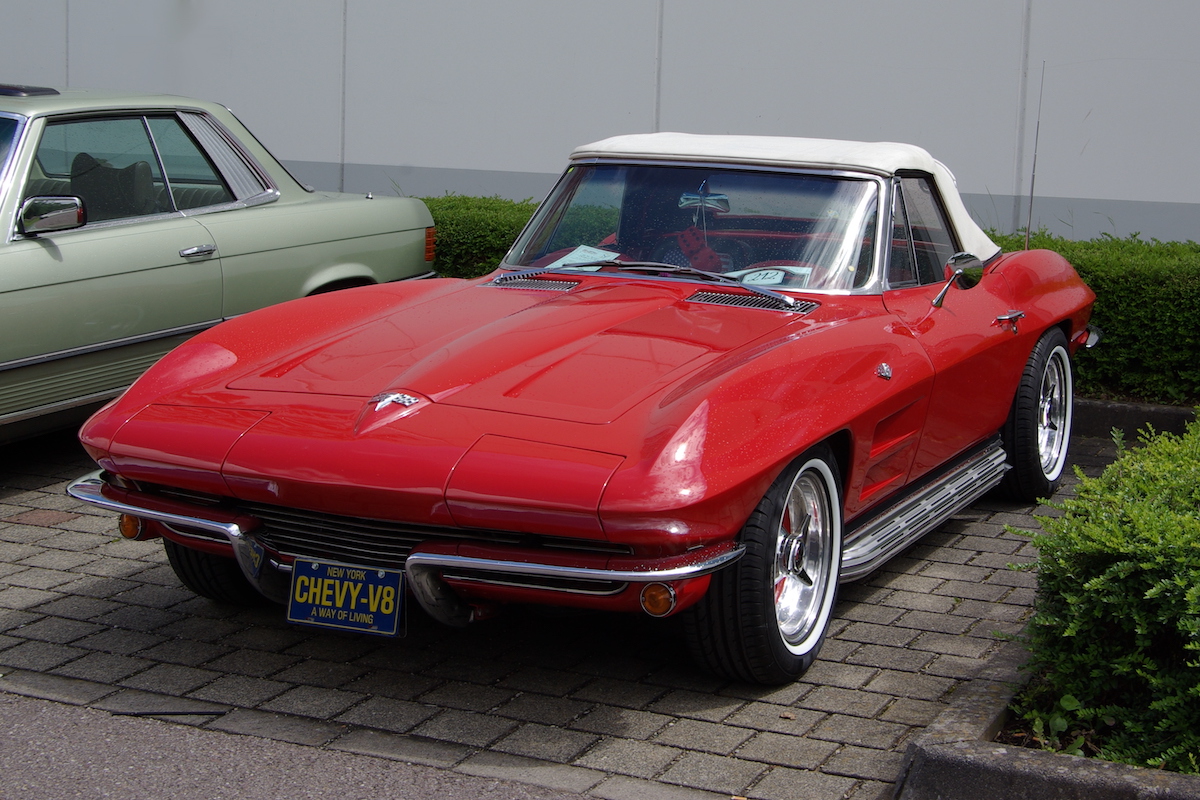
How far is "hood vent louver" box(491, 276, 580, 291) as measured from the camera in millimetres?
4695

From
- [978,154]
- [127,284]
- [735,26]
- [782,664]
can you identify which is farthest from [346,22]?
[782,664]

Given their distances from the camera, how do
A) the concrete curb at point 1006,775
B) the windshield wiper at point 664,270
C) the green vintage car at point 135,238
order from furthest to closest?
the green vintage car at point 135,238 → the windshield wiper at point 664,270 → the concrete curb at point 1006,775

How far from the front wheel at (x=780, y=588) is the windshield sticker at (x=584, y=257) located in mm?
1362

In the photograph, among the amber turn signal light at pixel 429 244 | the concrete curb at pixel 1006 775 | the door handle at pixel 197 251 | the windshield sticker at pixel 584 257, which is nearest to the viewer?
the concrete curb at pixel 1006 775

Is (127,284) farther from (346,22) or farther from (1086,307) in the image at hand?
(346,22)

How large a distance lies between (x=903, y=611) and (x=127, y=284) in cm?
366

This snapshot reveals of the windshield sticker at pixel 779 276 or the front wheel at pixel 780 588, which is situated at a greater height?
the windshield sticker at pixel 779 276

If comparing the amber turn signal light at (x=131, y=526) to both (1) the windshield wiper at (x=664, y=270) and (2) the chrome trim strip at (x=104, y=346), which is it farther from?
(2) the chrome trim strip at (x=104, y=346)

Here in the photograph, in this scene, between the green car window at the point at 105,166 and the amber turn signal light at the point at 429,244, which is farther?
the amber turn signal light at the point at 429,244

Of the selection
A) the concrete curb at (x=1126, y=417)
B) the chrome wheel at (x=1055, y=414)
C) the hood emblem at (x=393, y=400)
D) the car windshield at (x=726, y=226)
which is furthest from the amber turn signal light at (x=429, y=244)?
the hood emblem at (x=393, y=400)

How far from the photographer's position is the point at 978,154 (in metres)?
9.27

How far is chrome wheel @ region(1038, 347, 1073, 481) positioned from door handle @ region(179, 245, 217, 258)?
394 cm

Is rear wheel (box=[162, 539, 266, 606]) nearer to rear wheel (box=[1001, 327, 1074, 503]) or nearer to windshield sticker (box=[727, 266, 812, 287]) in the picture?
windshield sticker (box=[727, 266, 812, 287])

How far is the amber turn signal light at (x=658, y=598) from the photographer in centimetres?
327
